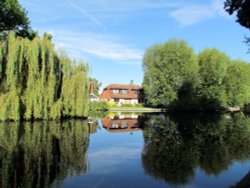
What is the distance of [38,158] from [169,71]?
133ft

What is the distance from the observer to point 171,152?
42.5ft

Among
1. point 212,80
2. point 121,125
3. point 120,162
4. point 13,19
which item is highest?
point 13,19

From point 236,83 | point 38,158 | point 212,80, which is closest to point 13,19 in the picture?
point 38,158

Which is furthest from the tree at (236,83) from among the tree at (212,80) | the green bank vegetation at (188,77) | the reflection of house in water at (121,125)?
the reflection of house in water at (121,125)

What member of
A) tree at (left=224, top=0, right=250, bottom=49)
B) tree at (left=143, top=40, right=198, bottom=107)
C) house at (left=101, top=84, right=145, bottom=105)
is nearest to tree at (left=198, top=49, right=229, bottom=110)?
tree at (left=143, top=40, right=198, bottom=107)

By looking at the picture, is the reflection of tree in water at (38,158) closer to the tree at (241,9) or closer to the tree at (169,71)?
the tree at (241,9)

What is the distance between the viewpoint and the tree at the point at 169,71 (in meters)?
49.1

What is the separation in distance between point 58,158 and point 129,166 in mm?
2880

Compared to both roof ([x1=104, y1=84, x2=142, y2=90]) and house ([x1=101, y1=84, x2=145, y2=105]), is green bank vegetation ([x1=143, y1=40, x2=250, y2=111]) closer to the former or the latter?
house ([x1=101, y1=84, x2=145, y2=105])

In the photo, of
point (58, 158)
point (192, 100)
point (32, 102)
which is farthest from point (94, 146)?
point (192, 100)

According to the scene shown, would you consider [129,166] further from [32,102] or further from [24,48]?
[24,48]

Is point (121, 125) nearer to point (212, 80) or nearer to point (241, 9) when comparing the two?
point (241, 9)

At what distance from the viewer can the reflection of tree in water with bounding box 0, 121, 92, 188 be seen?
8.45 m

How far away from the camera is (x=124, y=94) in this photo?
74.2 metres
